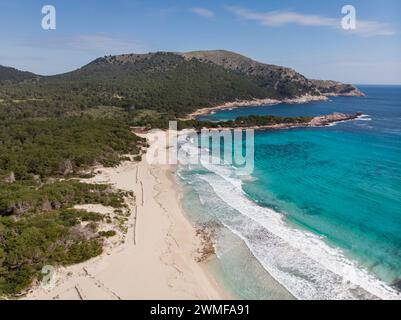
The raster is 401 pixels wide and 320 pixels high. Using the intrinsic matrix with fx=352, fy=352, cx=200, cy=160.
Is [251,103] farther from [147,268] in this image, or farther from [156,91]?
[147,268]

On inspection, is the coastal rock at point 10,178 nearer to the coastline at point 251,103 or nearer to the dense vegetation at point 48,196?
the dense vegetation at point 48,196

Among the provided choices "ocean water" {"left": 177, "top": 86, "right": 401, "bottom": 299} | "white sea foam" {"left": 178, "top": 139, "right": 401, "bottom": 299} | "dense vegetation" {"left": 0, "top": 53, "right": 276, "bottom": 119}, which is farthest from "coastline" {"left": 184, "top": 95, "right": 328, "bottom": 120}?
"white sea foam" {"left": 178, "top": 139, "right": 401, "bottom": 299}

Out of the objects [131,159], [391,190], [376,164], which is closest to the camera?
[391,190]

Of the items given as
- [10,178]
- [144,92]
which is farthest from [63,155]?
[144,92]

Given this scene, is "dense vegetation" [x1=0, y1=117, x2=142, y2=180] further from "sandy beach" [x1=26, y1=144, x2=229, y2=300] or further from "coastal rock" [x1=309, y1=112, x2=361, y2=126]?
"coastal rock" [x1=309, y1=112, x2=361, y2=126]

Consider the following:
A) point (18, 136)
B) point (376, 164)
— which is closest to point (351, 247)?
point (376, 164)

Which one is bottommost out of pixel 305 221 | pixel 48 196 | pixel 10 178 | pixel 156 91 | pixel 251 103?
pixel 305 221
